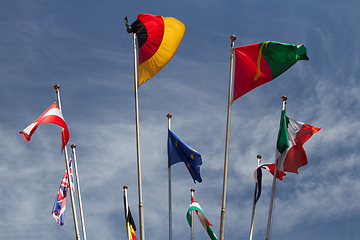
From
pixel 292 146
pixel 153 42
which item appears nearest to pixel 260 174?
pixel 292 146

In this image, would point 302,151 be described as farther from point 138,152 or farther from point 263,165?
point 138,152

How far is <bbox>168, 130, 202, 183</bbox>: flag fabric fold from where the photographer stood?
22.1 m

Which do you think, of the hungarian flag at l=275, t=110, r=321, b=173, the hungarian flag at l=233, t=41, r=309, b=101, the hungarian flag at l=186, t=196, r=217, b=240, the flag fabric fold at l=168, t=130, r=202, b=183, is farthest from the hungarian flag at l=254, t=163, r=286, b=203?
the hungarian flag at l=233, t=41, r=309, b=101

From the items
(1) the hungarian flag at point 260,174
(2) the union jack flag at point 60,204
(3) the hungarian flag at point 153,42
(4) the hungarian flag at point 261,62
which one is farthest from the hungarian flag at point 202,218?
(3) the hungarian flag at point 153,42

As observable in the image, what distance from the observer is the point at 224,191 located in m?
18.8

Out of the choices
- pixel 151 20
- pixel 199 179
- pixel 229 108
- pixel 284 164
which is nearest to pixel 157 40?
pixel 151 20

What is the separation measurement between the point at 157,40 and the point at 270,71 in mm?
A: 6447

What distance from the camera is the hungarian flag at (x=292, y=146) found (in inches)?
816

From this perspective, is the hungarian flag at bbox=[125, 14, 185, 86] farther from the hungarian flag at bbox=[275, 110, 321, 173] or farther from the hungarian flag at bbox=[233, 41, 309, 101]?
the hungarian flag at bbox=[275, 110, 321, 173]

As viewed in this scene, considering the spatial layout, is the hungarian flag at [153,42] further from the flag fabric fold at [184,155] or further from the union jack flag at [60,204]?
the union jack flag at [60,204]

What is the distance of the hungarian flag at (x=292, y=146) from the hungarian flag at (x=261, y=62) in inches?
109

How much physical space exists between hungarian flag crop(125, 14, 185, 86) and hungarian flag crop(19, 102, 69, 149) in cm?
457

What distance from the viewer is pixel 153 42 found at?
2191 centimetres

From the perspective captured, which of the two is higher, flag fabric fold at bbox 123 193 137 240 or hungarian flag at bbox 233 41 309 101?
hungarian flag at bbox 233 41 309 101
